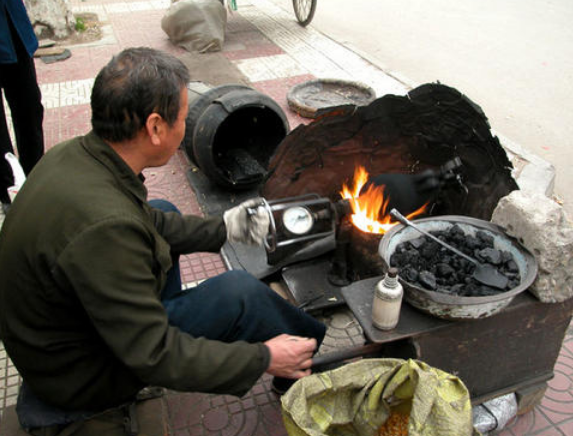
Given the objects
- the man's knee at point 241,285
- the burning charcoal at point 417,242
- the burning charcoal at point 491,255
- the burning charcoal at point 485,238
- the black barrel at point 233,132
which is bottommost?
the black barrel at point 233,132

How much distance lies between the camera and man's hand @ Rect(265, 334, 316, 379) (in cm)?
185

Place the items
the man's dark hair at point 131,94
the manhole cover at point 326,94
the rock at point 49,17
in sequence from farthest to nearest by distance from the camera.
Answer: the rock at point 49,17, the manhole cover at point 326,94, the man's dark hair at point 131,94

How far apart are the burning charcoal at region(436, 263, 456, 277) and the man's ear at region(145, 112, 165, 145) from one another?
130cm

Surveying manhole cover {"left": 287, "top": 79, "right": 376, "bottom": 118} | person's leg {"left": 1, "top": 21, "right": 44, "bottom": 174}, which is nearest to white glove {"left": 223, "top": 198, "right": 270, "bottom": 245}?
person's leg {"left": 1, "top": 21, "right": 44, "bottom": 174}

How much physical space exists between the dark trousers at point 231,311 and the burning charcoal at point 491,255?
870 mm

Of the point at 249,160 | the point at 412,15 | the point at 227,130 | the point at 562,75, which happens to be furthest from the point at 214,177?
the point at 412,15

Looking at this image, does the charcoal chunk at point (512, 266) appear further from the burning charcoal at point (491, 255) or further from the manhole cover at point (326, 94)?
the manhole cover at point (326, 94)

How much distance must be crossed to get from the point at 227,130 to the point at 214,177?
2.50 feet

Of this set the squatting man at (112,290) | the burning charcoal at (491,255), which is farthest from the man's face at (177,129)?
the burning charcoal at (491,255)

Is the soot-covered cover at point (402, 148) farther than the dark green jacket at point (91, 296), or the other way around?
the soot-covered cover at point (402, 148)

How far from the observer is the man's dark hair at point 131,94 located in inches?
66.5

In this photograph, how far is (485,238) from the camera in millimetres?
2270

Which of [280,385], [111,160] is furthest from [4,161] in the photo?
[280,385]

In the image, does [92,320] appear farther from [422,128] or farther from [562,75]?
[562,75]
